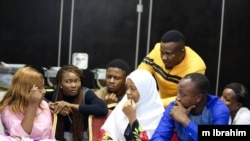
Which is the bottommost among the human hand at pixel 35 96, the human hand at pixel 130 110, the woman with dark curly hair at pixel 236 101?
the woman with dark curly hair at pixel 236 101

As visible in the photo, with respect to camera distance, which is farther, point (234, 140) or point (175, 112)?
point (175, 112)

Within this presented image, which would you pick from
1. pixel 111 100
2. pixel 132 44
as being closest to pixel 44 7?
pixel 132 44

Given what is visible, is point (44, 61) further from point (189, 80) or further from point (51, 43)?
point (189, 80)

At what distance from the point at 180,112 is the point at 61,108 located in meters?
0.93

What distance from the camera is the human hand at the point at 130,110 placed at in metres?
2.74

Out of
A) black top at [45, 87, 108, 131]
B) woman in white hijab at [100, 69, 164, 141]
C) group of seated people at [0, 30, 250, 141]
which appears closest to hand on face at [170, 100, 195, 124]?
group of seated people at [0, 30, 250, 141]

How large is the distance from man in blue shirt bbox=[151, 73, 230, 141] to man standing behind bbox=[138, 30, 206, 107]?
525mm

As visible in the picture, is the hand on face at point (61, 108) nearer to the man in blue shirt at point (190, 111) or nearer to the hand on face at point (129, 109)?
the hand on face at point (129, 109)

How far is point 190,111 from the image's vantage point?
8.30 ft

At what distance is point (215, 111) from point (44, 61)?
3.17 m

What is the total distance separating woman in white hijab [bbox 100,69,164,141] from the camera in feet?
9.09

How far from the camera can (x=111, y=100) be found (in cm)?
334

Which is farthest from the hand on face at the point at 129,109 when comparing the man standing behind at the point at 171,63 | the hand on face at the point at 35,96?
the hand on face at the point at 35,96

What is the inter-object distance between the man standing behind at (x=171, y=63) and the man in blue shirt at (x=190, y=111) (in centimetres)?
52
